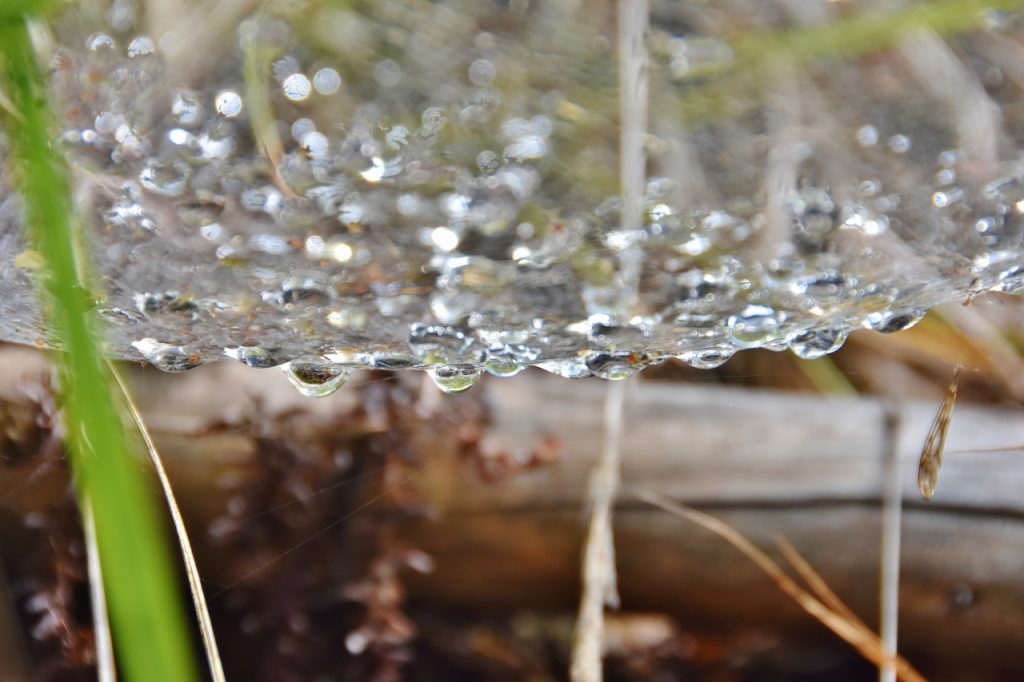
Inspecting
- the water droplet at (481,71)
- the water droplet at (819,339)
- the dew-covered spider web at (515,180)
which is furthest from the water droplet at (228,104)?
the water droplet at (819,339)

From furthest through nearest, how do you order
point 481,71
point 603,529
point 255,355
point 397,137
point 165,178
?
1. point 481,71
2. point 397,137
3. point 165,178
4. point 603,529
5. point 255,355

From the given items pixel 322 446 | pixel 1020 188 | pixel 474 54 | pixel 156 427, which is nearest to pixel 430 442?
pixel 322 446

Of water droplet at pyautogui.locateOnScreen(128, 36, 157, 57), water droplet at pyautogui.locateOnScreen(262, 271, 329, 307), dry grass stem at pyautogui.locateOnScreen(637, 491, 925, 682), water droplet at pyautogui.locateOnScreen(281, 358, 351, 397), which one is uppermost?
water droplet at pyautogui.locateOnScreen(128, 36, 157, 57)

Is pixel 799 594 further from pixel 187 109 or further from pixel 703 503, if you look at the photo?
pixel 187 109

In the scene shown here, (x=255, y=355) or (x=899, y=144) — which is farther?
(x=899, y=144)

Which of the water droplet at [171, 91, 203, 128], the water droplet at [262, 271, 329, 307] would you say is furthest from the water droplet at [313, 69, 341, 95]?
the water droplet at [262, 271, 329, 307]

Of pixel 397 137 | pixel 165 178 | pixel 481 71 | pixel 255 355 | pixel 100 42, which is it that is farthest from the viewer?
pixel 481 71

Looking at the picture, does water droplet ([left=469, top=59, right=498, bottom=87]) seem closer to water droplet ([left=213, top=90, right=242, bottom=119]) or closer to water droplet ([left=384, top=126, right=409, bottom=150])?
water droplet ([left=384, top=126, right=409, bottom=150])

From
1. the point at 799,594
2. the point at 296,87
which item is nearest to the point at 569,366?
the point at 799,594
